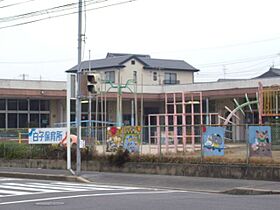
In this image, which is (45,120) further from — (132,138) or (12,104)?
(132,138)

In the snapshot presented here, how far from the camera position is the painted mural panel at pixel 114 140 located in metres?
25.9

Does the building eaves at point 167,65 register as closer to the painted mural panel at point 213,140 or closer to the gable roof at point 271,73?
the gable roof at point 271,73

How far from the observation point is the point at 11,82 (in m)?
50.9

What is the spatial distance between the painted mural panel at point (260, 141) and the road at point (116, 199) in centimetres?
403

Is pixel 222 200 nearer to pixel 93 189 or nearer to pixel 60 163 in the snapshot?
pixel 93 189

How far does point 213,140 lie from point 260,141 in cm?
215

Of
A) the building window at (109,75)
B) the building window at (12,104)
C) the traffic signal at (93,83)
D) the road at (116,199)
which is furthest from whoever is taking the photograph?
the building window at (109,75)

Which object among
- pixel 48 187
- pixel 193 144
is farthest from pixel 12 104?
pixel 48 187

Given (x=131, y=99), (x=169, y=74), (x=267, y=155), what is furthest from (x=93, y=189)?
(x=169, y=74)

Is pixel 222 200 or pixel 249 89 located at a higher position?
pixel 249 89

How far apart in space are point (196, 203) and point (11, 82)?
38885mm

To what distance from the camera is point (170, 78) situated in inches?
2628

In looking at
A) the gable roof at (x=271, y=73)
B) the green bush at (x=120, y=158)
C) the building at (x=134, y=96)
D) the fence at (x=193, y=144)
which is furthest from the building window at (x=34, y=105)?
the green bush at (x=120, y=158)

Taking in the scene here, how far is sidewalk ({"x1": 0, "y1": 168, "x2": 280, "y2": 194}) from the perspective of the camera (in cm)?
1807
